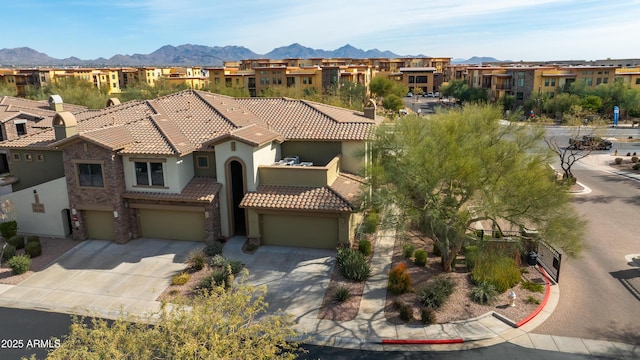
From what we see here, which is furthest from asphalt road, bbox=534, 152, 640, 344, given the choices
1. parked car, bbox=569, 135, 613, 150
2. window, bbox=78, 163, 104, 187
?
window, bbox=78, 163, 104, 187

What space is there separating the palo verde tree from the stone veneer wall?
13380 mm

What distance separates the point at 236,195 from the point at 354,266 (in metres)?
8.29

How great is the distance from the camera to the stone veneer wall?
2267cm

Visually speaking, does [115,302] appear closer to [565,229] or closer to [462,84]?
[565,229]

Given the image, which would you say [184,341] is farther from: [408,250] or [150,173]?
[150,173]

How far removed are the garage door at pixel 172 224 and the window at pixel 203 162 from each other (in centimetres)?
277

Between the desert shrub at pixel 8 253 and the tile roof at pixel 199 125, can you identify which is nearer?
the desert shrub at pixel 8 253

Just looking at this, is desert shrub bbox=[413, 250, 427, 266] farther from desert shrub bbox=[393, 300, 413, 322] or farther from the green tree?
the green tree

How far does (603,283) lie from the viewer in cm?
1883

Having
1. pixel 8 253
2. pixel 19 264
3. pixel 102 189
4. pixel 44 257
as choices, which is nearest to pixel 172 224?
pixel 102 189

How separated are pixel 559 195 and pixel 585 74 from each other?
72678 mm

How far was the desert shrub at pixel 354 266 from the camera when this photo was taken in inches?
760

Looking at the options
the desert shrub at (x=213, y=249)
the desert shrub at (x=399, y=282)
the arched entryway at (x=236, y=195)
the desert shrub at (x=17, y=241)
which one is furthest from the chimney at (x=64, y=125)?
the desert shrub at (x=399, y=282)

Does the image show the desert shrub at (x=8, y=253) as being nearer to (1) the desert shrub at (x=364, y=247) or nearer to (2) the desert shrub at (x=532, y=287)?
(1) the desert shrub at (x=364, y=247)
